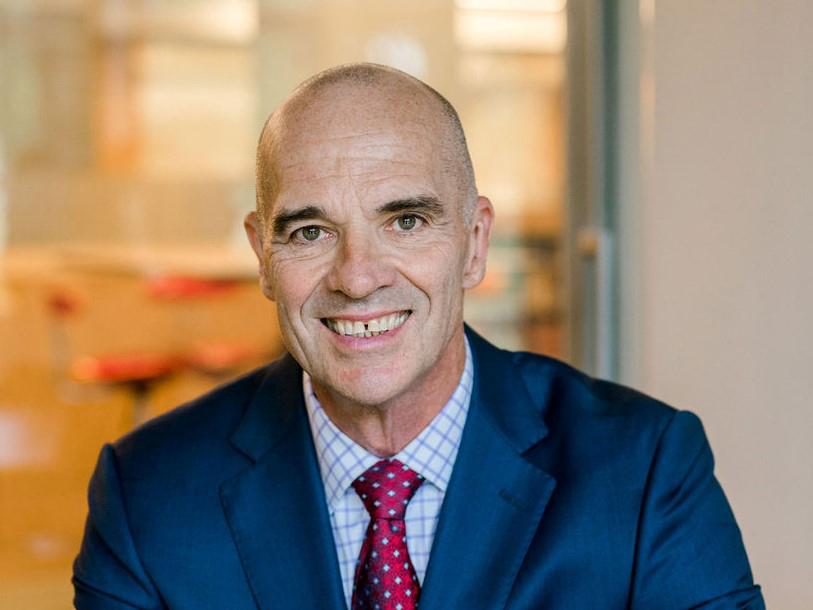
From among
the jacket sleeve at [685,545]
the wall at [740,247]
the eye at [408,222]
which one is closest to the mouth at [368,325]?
the eye at [408,222]

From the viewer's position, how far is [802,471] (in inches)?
91.7

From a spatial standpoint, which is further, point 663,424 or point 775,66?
point 775,66

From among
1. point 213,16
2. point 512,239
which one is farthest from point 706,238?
point 213,16

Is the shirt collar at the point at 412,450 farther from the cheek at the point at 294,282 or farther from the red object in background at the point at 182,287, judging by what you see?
the red object in background at the point at 182,287

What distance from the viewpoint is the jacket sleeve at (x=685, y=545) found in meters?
1.54

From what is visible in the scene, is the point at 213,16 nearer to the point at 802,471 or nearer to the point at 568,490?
the point at 802,471

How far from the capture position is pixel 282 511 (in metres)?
1.68

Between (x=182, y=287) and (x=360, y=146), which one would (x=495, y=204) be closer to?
(x=182, y=287)

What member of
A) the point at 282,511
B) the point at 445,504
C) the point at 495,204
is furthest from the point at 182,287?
the point at 445,504

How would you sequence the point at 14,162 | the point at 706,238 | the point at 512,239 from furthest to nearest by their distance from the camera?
the point at 14,162 → the point at 512,239 → the point at 706,238

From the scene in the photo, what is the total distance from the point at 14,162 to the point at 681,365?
115 inches

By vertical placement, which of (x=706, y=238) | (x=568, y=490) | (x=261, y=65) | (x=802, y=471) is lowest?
(x=802, y=471)

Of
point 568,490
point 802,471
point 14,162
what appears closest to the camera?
point 568,490

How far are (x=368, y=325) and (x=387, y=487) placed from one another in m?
0.25
